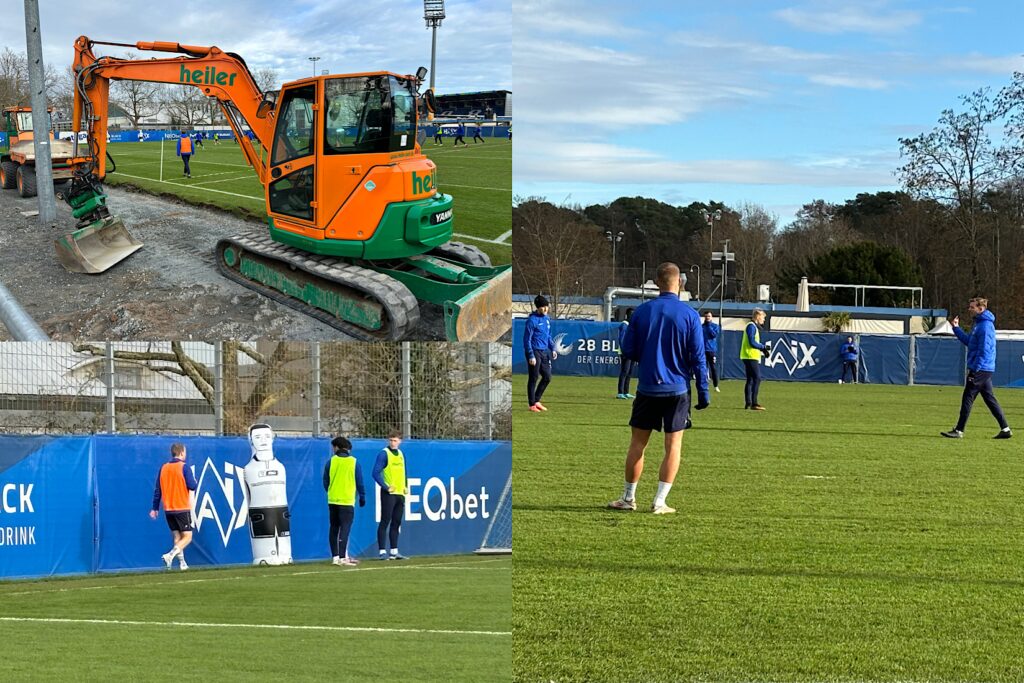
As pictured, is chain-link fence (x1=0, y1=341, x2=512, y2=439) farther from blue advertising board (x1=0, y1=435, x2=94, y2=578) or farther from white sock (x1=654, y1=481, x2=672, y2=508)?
white sock (x1=654, y1=481, x2=672, y2=508)

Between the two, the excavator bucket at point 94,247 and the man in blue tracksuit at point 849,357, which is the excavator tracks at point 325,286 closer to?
the excavator bucket at point 94,247

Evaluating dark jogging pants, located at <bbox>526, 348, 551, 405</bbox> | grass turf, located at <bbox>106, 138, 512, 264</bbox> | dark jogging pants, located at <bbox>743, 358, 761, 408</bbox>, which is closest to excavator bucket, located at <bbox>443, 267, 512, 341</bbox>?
grass turf, located at <bbox>106, 138, 512, 264</bbox>

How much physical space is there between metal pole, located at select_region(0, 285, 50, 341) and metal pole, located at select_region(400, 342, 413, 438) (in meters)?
1.94

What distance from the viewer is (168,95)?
706cm

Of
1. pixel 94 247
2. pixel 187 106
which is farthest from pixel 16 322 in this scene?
pixel 187 106

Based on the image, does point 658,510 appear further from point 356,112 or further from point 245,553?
point 245,553

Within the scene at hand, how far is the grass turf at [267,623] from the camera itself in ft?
18.7

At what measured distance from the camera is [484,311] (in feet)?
21.6

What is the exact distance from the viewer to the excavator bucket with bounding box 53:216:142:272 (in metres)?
6.77

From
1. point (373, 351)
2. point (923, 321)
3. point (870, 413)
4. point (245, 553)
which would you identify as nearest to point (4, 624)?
point (373, 351)

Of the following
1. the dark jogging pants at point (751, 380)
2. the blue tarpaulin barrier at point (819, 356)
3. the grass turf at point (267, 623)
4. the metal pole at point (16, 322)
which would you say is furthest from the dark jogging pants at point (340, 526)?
the blue tarpaulin barrier at point (819, 356)

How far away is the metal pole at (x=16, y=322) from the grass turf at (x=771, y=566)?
2.64 meters

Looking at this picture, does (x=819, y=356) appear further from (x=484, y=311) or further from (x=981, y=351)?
(x=484, y=311)

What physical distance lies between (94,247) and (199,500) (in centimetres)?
614
